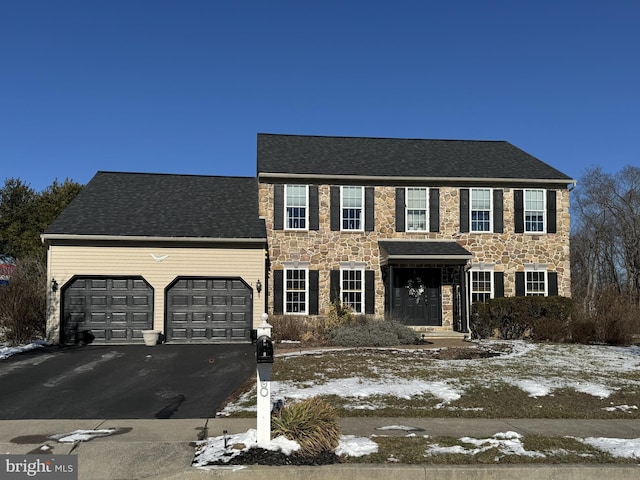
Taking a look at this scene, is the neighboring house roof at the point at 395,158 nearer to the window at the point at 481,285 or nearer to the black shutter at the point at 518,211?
the black shutter at the point at 518,211

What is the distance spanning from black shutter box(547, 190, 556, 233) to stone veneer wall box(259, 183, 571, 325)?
0.64ft

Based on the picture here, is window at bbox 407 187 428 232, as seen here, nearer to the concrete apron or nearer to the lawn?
the lawn

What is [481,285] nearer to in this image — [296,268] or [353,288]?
[353,288]

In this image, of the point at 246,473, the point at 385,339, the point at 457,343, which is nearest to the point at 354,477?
the point at 246,473

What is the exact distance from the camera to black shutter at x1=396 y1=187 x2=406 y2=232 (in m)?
21.1

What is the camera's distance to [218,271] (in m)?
18.3

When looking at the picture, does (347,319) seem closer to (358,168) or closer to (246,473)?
(358,168)

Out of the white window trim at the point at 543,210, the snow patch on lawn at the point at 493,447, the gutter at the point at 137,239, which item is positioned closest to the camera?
the snow patch on lawn at the point at 493,447

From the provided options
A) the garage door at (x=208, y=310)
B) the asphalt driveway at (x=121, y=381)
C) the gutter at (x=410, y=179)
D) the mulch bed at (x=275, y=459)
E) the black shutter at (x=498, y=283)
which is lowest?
the asphalt driveway at (x=121, y=381)

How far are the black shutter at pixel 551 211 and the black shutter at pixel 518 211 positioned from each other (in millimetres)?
1043

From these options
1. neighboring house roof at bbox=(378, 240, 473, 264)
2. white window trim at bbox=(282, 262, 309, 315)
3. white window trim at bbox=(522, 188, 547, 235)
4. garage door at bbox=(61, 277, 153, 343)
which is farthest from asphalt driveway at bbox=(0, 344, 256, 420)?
white window trim at bbox=(522, 188, 547, 235)

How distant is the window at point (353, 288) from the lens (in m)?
20.5

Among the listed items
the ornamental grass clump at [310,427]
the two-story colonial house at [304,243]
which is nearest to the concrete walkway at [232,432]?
the ornamental grass clump at [310,427]

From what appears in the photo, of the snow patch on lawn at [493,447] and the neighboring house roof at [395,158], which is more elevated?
the neighboring house roof at [395,158]
